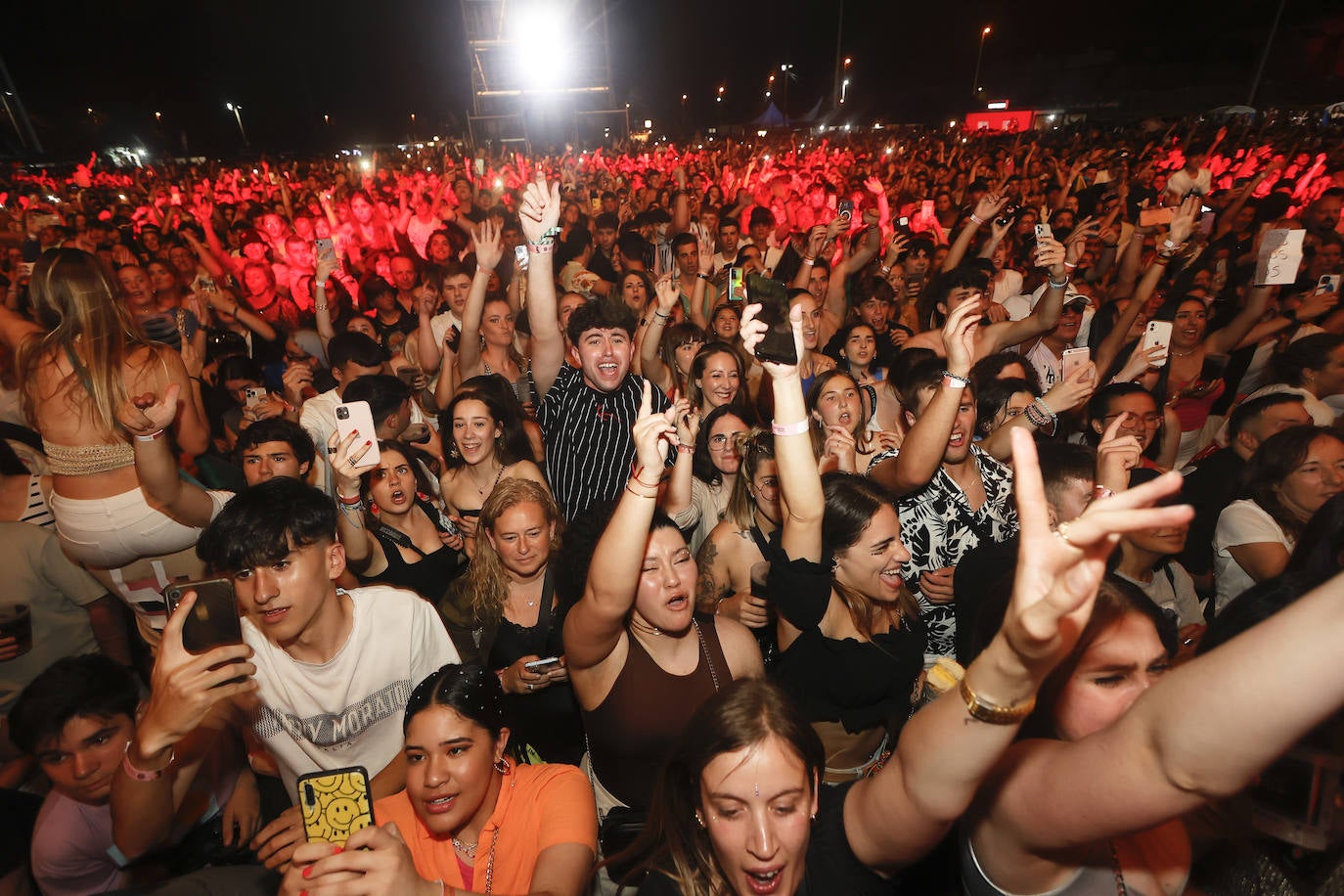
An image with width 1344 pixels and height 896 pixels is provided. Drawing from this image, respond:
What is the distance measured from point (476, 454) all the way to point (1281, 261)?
593 centimetres

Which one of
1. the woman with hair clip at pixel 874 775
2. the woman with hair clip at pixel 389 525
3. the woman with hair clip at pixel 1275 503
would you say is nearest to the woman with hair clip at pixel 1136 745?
the woman with hair clip at pixel 874 775

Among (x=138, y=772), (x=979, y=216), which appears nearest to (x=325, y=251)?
(x=138, y=772)

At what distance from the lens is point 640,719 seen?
7.21ft

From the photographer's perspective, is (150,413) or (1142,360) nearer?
(150,413)

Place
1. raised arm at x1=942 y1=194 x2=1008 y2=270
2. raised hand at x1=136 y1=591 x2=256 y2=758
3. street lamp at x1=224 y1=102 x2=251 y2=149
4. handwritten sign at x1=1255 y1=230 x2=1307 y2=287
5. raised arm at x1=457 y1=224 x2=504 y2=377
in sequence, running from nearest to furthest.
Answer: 1. raised hand at x1=136 y1=591 x2=256 y2=758
2. raised arm at x1=457 y1=224 x2=504 y2=377
3. handwritten sign at x1=1255 y1=230 x2=1307 y2=287
4. raised arm at x1=942 y1=194 x2=1008 y2=270
5. street lamp at x1=224 y1=102 x2=251 y2=149

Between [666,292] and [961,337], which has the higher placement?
[961,337]

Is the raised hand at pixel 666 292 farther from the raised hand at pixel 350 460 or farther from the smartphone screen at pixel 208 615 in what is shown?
the smartphone screen at pixel 208 615

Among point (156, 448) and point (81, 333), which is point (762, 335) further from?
point (81, 333)

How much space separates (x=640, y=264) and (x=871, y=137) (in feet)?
66.6

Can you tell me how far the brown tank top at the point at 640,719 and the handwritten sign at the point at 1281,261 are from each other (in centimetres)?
→ 548

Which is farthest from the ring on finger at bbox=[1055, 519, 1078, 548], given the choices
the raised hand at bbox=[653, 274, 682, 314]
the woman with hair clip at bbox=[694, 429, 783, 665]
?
the raised hand at bbox=[653, 274, 682, 314]

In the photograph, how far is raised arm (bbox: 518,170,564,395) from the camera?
3.57 m

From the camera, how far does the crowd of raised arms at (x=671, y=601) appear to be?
1.18m

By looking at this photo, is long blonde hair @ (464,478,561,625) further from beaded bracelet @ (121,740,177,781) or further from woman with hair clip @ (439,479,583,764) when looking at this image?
beaded bracelet @ (121,740,177,781)
